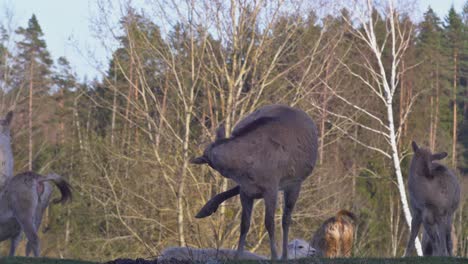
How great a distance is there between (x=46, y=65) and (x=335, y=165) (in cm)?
2510

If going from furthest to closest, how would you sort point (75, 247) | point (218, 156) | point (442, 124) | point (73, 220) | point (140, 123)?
point (442, 124) < point (73, 220) < point (75, 247) < point (140, 123) < point (218, 156)

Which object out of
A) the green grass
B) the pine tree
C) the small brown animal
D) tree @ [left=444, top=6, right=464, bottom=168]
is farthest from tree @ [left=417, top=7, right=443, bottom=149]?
the green grass

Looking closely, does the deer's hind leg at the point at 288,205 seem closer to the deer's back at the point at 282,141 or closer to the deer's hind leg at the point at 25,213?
the deer's back at the point at 282,141

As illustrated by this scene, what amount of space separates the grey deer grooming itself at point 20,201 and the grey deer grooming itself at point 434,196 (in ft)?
14.9

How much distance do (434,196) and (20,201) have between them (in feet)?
16.4

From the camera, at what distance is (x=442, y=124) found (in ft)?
171

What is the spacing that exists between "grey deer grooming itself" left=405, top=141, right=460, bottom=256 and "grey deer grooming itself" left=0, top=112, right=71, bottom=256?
4.54 metres

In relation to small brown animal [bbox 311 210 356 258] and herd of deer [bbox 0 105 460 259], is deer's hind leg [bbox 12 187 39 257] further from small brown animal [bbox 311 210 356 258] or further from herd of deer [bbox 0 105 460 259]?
small brown animal [bbox 311 210 356 258]

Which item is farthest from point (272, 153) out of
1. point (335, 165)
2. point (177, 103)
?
point (335, 165)

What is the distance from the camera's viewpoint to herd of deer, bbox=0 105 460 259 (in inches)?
346

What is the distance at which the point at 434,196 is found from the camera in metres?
9.92

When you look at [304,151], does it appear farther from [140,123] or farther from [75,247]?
[75,247]

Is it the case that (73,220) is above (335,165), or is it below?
below

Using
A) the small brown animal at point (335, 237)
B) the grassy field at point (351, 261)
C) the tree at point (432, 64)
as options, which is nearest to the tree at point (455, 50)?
the tree at point (432, 64)
